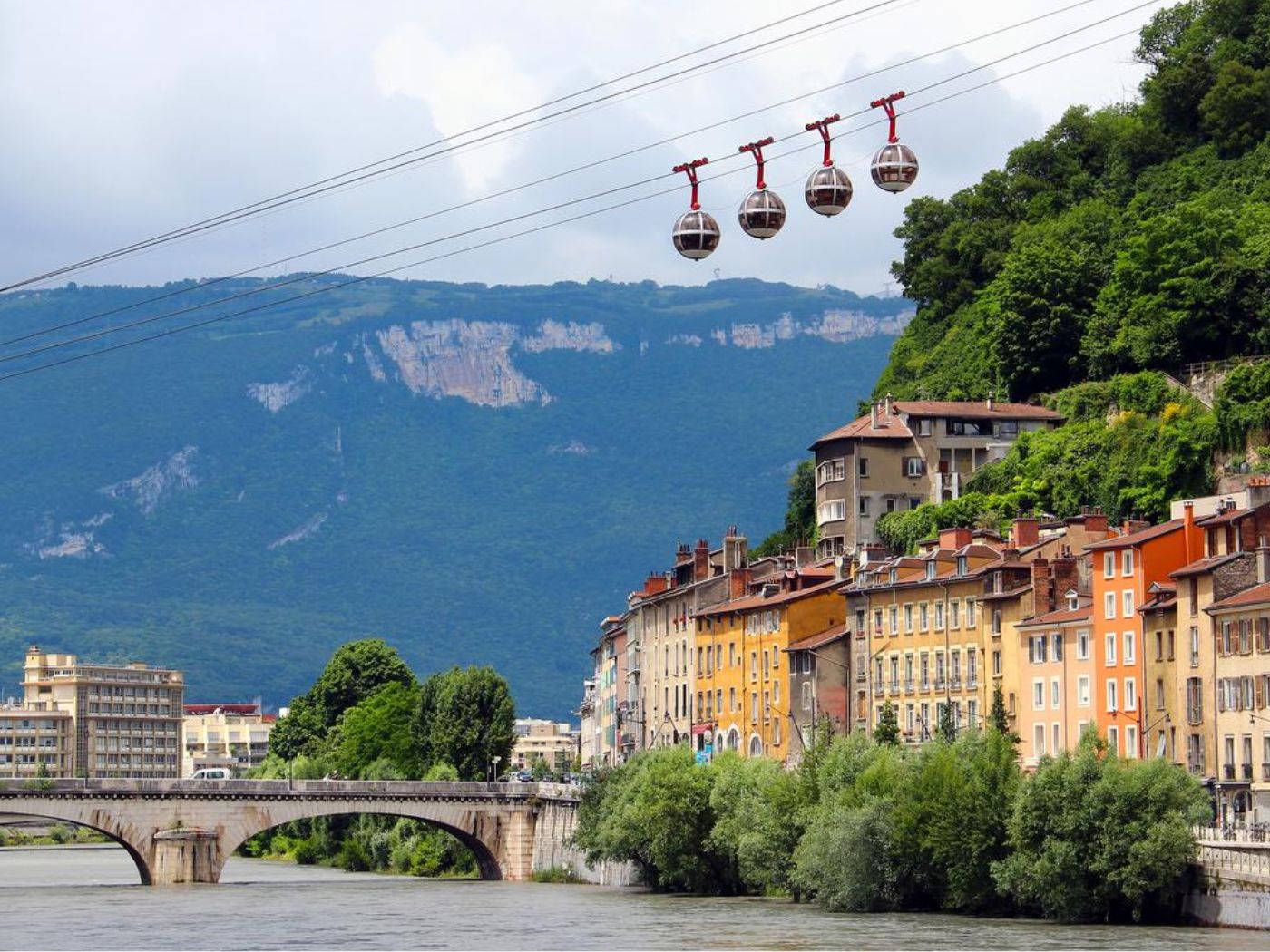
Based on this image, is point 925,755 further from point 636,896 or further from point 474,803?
point 474,803

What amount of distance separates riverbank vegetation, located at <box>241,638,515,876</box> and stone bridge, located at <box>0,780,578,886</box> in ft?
22.2

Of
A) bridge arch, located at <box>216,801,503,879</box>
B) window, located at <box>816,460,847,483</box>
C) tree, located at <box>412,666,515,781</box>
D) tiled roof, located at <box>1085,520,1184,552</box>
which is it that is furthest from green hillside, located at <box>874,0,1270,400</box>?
bridge arch, located at <box>216,801,503,879</box>

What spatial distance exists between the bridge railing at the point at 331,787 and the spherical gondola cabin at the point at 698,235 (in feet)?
297

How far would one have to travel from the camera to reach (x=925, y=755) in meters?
86.1

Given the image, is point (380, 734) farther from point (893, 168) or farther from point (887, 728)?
point (893, 168)

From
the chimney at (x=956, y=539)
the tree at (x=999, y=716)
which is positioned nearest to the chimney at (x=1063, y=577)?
the tree at (x=999, y=716)

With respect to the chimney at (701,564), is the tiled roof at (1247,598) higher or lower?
lower

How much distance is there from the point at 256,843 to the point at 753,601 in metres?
75.3

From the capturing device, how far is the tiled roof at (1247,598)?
264 feet

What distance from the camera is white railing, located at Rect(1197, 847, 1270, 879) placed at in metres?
68.9

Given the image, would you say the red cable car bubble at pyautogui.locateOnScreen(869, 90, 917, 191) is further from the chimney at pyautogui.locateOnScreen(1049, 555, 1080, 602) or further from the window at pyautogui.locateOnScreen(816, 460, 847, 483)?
the window at pyautogui.locateOnScreen(816, 460, 847, 483)

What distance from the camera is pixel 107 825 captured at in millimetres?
133375

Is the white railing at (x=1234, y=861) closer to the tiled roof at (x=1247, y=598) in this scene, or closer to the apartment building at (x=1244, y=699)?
the apartment building at (x=1244, y=699)

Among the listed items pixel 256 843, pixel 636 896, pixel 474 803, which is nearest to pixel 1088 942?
pixel 636 896
